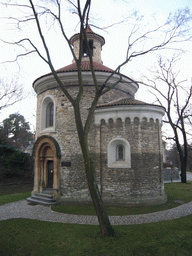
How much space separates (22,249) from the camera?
19.2ft

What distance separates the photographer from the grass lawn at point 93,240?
5.60 m

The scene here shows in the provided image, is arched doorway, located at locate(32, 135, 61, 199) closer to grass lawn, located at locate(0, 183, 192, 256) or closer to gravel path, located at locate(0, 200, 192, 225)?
gravel path, located at locate(0, 200, 192, 225)

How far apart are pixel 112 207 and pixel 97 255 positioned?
509 centimetres

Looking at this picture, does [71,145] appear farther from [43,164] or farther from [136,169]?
[136,169]

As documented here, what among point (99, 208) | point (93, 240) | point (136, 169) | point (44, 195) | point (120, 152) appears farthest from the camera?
point (44, 195)

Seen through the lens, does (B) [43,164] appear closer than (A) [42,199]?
No

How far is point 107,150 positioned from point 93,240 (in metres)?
5.48

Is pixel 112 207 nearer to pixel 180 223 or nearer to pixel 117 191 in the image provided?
pixel 117 191

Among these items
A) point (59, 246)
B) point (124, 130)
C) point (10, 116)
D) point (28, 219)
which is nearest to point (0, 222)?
point (28, 219)

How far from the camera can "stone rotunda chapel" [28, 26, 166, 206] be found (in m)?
10.7

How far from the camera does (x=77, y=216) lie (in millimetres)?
8945

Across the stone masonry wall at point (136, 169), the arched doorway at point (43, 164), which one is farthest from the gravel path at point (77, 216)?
the arched doorway at point (43, 164)

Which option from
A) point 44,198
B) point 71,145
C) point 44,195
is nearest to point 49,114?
point 71,145

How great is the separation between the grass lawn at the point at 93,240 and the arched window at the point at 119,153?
3.76 m
